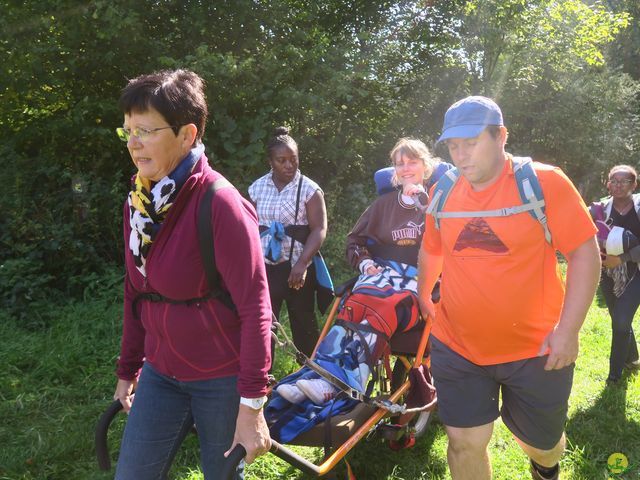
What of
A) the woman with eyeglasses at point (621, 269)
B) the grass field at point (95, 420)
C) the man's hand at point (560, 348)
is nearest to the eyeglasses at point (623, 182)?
the woman with eyeglasses at point (621, 269)

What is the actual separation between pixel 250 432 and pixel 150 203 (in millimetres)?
836

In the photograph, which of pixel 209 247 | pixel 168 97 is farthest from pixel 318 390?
pixel 168 97

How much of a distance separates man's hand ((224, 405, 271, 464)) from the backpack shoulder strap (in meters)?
0.35

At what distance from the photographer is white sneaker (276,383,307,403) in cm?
316

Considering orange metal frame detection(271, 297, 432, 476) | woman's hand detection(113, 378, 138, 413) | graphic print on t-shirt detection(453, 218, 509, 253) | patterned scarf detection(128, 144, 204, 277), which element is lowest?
orange metal frame detection(271, 297, 432, 476)

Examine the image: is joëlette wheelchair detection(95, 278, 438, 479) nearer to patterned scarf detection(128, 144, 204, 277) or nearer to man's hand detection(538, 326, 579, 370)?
patterned scarf detection(128, 144, 204, 277)

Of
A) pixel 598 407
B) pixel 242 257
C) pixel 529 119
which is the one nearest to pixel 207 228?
pixel 242 257

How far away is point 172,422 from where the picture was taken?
7.17ft

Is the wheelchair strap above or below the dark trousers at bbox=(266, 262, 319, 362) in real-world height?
above

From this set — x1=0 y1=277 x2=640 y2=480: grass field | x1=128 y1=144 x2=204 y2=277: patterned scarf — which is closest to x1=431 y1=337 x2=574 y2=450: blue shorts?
x1=0 y1=277 x2=640 y2=480: grass field

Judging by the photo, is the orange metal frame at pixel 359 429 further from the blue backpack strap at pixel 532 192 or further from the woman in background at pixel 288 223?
the blue backpack strap at pixel 532 192

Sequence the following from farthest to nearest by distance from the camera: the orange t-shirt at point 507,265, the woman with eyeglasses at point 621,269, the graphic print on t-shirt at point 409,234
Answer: the woman with eyeglasses at point 621,269 → the graphic print on t-shirt at point 409,234 → the orange t-shirt at point 507,265

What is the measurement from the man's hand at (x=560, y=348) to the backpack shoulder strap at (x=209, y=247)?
1.44m

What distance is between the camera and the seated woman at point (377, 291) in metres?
3.38
